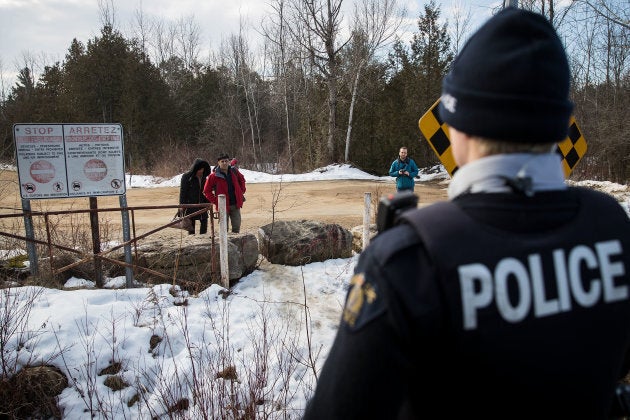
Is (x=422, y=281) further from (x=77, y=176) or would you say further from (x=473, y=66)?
(x=77, y=176)

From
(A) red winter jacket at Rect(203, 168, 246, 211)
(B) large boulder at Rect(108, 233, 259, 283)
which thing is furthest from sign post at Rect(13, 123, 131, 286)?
(A) red winter jacket at Rect(203, 168, 246, 211)

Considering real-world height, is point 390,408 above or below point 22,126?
below

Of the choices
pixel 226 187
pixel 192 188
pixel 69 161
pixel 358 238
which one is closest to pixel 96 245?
pixel 69 161

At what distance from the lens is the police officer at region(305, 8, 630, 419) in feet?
2.73

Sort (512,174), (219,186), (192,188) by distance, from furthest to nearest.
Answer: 1. (192,188)
2. (219,186)
3. (512,174)

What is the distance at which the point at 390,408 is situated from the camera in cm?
87

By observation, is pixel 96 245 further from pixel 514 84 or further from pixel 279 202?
pixel 279 202

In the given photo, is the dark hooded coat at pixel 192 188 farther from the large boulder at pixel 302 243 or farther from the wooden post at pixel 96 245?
the wooden post at pixel 96 245

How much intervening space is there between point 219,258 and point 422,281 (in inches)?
235

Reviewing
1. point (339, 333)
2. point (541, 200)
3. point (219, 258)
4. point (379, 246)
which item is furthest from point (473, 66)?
point (219, 258)

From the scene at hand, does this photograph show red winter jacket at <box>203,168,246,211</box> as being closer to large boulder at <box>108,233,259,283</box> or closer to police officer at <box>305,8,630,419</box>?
large boulder at <box>108,233,259,283</box>

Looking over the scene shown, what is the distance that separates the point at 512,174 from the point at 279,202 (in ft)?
46.8

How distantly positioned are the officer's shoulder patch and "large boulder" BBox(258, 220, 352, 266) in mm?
6497

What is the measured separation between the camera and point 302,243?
24.4 ft
